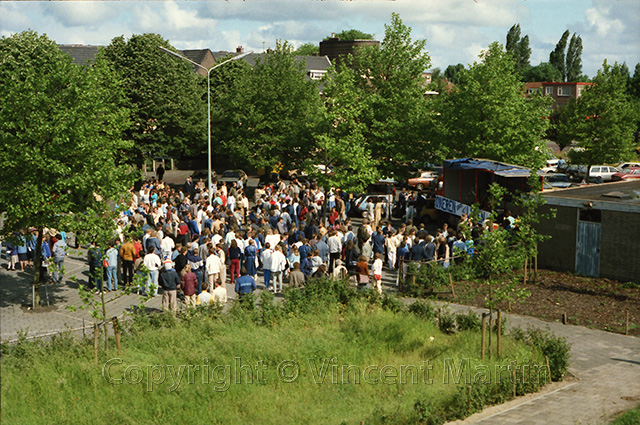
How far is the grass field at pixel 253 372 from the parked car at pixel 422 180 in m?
27.1

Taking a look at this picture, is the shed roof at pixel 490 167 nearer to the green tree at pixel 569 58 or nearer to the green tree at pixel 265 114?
the green tree at pixel 265 114

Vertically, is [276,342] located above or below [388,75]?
below

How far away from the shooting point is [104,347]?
1357 cm

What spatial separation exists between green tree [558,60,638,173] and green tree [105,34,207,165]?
25601 millimetres

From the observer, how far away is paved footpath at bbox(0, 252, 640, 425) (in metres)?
11.6

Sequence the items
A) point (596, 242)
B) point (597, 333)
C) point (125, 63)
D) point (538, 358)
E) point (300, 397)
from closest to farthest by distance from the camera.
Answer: point (300, 397) < point (538, 358) < point (597, 333) < point (596, 242) < point (125, 63)

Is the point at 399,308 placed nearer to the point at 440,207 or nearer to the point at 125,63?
the point at 440,207

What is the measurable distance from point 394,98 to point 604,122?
1686 centimetres

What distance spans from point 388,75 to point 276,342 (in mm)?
24477

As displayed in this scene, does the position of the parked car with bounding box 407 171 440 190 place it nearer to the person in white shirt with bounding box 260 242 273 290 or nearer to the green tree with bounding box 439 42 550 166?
the green tree with bounding box 439 42 550 166

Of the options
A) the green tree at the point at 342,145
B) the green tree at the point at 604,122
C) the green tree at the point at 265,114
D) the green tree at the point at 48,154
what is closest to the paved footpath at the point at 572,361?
the green tree at the point at 48,154

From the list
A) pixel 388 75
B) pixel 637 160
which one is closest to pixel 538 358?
pixel 388 75

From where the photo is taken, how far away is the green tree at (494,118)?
3155 cm

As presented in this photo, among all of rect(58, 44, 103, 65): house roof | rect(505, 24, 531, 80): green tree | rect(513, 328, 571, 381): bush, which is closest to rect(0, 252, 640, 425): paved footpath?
rect(513, 328, 571, 381): bush
